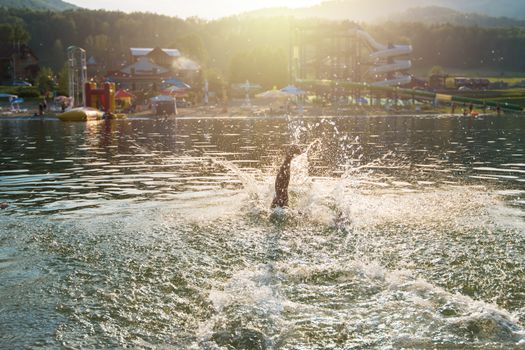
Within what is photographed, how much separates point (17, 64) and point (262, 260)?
127943mm

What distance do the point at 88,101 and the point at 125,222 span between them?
56.5 meters

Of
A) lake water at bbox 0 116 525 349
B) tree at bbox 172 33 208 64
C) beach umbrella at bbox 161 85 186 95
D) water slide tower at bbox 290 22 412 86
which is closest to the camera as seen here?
lake water at bbox 0 116 525 349

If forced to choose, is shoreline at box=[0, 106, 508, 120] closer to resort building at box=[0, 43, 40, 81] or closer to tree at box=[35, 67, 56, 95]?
tree at box=[35, 67, 56, 95]

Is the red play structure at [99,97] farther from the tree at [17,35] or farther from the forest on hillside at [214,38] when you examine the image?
the tree at [17,35]

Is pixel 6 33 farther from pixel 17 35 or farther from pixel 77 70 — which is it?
pixel 77 70

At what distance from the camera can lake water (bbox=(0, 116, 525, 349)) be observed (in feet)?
23.7

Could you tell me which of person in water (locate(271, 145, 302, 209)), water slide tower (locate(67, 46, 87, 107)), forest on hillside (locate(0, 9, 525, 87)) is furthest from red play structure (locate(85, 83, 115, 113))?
forest on hillside (locate(0, 9, 525, 87))

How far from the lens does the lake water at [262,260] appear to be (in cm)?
722

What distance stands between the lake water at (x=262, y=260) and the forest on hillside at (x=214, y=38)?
394 ft

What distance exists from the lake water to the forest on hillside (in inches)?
4733

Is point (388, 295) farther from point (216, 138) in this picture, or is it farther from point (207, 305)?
point (216, 138)

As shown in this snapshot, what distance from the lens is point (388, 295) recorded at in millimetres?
8352

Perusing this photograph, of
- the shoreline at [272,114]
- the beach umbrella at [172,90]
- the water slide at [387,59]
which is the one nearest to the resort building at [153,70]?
the beach umbrella at [172,90]

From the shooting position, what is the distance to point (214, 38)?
613ft
